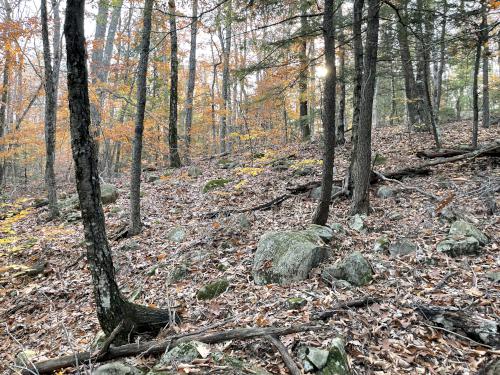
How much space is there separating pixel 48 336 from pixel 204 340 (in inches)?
117

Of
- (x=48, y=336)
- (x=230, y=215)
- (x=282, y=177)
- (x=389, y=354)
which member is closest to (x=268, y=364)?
(x=389, y=354)

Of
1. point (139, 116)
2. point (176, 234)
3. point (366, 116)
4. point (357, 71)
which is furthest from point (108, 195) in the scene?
point (357, 71)

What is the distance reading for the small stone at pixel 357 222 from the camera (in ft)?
21.6

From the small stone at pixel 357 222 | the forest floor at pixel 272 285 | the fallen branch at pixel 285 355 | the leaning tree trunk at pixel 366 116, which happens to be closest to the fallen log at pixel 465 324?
the forest floor at pixel 272 285

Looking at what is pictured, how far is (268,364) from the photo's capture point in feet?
11.1

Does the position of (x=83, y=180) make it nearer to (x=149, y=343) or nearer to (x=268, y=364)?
(x=149, y=343)

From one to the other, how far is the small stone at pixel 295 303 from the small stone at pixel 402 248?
79.5 inches

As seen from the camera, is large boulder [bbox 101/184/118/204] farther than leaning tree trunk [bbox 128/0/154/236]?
Yes

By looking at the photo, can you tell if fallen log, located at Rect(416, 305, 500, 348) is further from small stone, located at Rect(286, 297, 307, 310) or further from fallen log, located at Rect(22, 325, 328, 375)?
fallen log, located at Rect(22, 325, 328, 375)

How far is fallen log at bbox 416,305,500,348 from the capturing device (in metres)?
3.61

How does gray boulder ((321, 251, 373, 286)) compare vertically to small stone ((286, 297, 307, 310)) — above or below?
above

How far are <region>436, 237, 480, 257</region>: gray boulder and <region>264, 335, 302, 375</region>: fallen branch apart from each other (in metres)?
3.37

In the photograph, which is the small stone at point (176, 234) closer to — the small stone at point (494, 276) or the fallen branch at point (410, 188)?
the fallen branch at point (410, 188)

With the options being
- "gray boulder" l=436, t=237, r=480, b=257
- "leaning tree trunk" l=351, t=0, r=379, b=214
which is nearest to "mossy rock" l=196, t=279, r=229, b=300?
"leaning tree trunk" l=351, t=0, r=379, b=214
